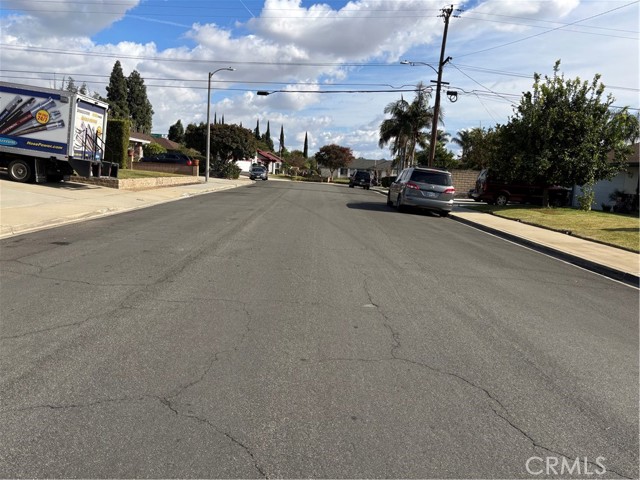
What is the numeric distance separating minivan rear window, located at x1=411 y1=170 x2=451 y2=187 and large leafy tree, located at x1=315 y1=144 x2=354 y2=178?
68171mm

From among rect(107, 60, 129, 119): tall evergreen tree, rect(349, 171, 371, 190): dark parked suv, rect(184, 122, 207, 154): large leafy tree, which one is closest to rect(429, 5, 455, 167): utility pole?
rect(349, 171, 371, 190): dark parked suv

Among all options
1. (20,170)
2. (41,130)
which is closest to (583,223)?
(41,130)

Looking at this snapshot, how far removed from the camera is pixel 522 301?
7.18 m

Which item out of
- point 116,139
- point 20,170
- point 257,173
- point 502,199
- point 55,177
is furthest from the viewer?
point 257,173

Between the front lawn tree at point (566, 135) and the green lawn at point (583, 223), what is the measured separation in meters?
1.85

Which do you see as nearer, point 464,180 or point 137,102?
point 464,180

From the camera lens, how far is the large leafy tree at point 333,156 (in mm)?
87438

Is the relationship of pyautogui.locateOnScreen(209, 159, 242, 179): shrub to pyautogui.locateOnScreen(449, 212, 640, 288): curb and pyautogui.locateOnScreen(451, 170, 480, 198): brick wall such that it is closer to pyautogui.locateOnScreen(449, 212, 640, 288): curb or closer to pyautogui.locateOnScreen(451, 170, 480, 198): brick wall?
pyautogui.locateOnScreen(451, 170, 480, 198): brick wall

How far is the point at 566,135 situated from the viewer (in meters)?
22.3

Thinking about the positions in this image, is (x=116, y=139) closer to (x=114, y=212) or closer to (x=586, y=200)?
(x=114, y=212)

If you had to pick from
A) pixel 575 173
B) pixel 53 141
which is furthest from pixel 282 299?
pixel 575 173

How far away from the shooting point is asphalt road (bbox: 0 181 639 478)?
313cm

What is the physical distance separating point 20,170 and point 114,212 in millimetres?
6193

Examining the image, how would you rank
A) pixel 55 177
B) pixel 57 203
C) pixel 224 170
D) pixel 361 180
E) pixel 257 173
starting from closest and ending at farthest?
1. pixel 57 203
2. pixel 55 177
3. pixel 224 170
4. pixel 361 180
5. pixel 257 173
